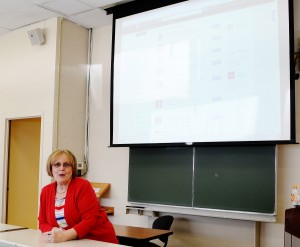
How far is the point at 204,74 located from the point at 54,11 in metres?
2.01

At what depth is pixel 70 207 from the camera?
2.36 meters

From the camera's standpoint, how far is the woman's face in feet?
8.04

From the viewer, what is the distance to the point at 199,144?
11.9 ft

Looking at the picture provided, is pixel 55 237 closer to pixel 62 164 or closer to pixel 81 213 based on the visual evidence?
pixel 81 213

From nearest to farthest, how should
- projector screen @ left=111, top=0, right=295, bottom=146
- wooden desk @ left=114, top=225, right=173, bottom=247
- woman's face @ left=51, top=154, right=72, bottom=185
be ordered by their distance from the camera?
woman's face @ left=51, top=154, right=72, bottom=185 < wooden desk @ left=114, top=225, right=173, bottom=247 < projector screen @ left=111, top=0, right=295, bottom=146

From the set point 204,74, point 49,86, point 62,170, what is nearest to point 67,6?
point 49,86

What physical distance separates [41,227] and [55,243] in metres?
0.38

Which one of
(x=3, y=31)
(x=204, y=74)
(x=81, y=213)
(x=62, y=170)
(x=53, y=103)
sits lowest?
(x=81, y=213)

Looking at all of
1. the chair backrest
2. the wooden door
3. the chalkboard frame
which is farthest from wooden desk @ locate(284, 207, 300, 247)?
the wooden door

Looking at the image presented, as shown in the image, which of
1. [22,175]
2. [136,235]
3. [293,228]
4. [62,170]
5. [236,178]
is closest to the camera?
[62,170]

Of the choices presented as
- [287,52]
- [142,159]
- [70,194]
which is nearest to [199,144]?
[142,159]

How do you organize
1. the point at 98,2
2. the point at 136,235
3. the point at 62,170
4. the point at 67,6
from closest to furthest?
1. the point at 62,170
2. the point at 136,235
3. the point at 98,2
4. the point at 67,6

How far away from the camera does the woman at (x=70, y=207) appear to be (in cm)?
234

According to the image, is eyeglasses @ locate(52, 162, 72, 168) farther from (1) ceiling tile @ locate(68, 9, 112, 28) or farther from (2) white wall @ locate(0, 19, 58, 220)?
(1) ceiling tile @ locate(68, 9, 112, 28)
